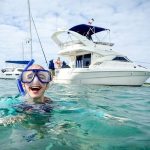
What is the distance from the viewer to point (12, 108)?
451 centimetres

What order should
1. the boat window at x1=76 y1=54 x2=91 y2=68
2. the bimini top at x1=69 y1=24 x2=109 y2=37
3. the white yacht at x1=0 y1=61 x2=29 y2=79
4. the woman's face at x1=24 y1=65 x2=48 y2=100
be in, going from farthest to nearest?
the white yacht at x1=0 y1=61 x2=29 y2=79 → the bimini top at x1=69 y1=24 x2=109 y2=37 → the boat window at x1=76 y1=54 x2=91 y2=68 → the woman's face at x1=24 y1=65 x2=48 y2=100

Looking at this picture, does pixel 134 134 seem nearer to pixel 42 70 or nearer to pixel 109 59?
pixel 42 70

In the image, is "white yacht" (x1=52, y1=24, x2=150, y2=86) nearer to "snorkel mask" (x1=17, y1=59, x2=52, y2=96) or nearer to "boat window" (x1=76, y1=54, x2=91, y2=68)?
"boat window" (x1=76, y1=54, x2=91, y2=68)

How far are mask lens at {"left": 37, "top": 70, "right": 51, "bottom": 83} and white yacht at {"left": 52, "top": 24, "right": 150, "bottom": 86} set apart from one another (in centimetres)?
1424

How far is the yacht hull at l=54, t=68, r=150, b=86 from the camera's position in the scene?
18.5m

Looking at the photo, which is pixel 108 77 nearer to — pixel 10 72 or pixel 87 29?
pixel 87 29

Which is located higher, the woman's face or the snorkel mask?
the snorkel mask

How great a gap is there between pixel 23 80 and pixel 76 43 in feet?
56.3

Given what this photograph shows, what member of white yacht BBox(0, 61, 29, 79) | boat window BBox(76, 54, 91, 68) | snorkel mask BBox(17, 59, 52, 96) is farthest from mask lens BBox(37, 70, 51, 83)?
white yacht BBox(0, 61, 29, 79)

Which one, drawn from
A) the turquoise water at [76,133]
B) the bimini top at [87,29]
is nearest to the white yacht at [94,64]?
the bimini top at [87,29]

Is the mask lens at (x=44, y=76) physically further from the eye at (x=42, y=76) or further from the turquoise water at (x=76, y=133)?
the turquoise water at (x=76, y=133)

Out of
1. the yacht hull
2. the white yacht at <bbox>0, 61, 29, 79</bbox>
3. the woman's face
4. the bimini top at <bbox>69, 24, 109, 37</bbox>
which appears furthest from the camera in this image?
the white yacht at <bbox>0, 61, 29, 79</bbox>

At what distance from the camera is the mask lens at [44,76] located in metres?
4.26

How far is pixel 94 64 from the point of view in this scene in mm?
19859
